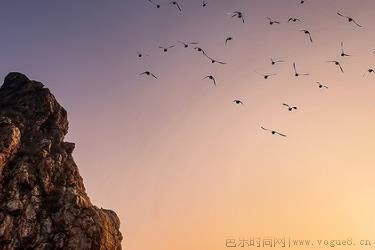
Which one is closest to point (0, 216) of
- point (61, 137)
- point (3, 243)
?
point (3, 243)

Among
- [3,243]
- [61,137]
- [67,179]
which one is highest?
[61,137]

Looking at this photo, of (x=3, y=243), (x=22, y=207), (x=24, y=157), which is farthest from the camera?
(x=24, y=157)

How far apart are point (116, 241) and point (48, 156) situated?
96.4 ft

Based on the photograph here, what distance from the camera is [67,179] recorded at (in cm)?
12644

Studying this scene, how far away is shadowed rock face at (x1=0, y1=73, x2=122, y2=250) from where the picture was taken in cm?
10469

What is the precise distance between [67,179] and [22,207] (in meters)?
20.4

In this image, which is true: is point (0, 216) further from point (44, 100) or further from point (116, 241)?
point (44, 100)

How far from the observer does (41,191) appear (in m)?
115

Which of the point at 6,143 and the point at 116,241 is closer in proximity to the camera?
the point at 6,143

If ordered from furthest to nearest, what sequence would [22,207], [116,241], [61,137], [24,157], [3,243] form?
[61,137], [116,241], [24,157], [22,207], [3,243]

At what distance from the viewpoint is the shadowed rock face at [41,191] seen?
343 ft

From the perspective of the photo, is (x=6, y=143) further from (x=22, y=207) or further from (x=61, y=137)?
(x=61, y=137)

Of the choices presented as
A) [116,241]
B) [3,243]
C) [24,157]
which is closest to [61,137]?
[24,157]

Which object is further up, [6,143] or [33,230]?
[6,143]
